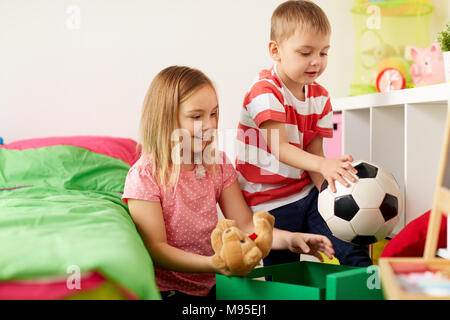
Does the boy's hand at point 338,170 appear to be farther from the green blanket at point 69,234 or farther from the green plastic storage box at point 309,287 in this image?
the green blanket at point 69,234

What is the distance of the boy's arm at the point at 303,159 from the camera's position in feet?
3.86

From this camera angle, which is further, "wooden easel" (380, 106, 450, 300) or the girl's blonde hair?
the girl's blonde hair

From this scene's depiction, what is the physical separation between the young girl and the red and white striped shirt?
199 mm

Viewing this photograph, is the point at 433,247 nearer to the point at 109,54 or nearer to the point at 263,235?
the point at 263,235

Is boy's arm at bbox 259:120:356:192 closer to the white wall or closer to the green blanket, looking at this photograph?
the green blanket

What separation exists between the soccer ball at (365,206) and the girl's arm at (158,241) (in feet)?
1.11

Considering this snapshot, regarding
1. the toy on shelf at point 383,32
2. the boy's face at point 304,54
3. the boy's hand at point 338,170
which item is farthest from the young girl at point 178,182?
the toy on shelf at point 383,32

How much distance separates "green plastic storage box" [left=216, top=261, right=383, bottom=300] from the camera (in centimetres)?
84

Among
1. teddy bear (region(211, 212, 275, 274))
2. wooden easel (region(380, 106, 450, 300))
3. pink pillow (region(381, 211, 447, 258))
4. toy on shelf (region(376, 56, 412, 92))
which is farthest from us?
toy on shelf (region(376, 56, 412, 92))

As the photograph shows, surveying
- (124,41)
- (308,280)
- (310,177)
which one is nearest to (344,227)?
(308,280)

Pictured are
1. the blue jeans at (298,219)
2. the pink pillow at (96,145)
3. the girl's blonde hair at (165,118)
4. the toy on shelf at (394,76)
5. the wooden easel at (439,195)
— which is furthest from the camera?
the pink pillow at (96,145)

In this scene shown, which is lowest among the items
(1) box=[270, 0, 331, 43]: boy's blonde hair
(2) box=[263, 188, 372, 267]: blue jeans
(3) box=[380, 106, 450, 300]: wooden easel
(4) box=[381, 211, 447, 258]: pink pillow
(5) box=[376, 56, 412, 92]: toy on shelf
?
(2) box=[263, 188, 372, 267]: blue jeans

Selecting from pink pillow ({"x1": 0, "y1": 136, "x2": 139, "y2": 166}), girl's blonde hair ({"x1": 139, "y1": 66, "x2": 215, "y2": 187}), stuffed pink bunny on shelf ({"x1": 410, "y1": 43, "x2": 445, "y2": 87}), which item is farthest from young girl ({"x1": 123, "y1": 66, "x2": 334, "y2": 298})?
stuffed pink bunny on shelf ({"x1": 410, "y1": 43, "x2": 445, "y2": 87})

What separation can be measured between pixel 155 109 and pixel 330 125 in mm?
572
